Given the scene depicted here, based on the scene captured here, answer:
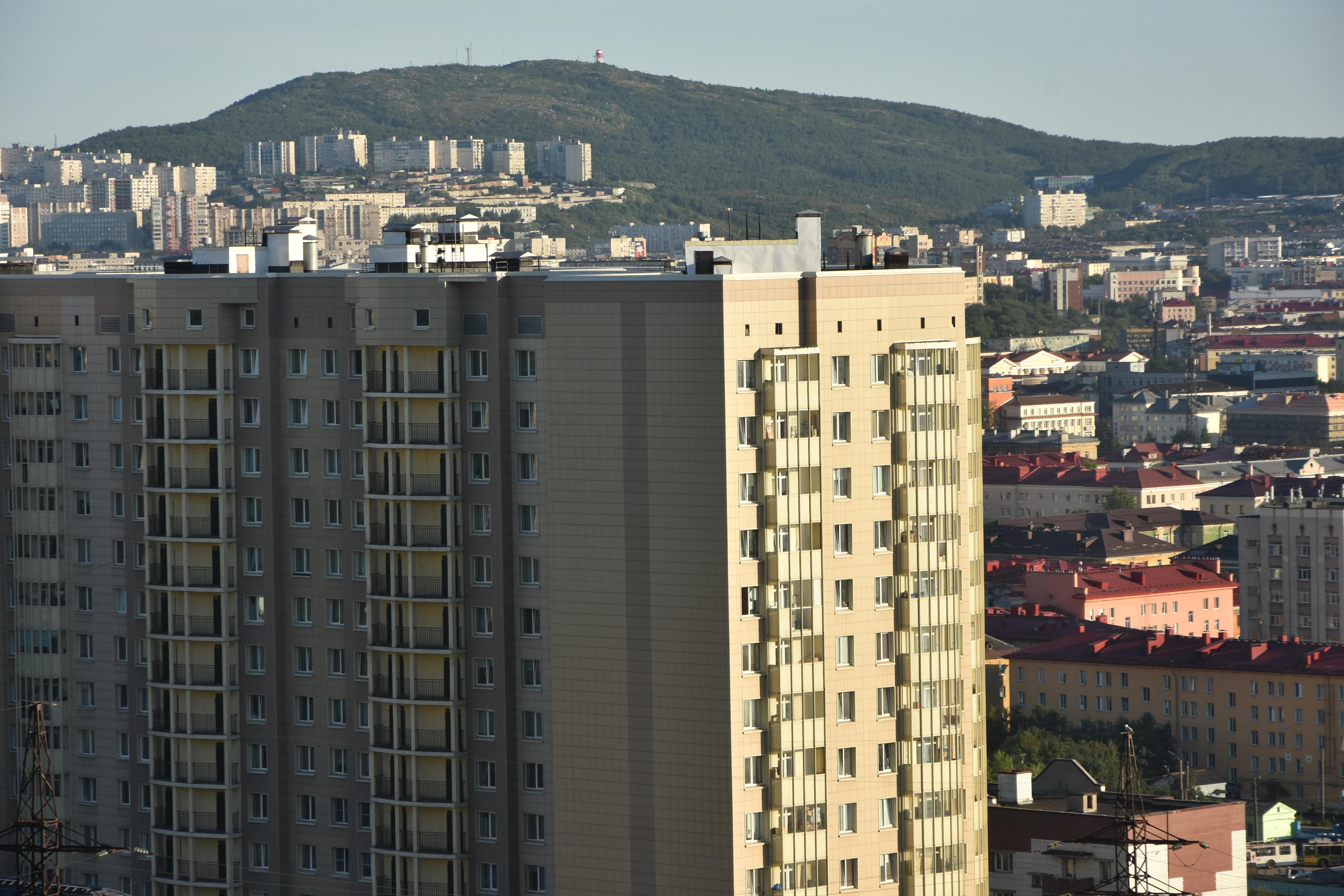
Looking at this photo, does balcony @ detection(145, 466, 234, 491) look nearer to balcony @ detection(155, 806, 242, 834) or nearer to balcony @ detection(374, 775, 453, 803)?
balcony @ detection(155, 806, 242, 834)

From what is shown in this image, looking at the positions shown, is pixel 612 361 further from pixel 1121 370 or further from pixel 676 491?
pixel 1121 370

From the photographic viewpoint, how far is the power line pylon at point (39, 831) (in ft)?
69.8

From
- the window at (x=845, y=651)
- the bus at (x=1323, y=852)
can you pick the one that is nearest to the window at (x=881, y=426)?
the window at (x=845, y=651)

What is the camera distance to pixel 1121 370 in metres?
179

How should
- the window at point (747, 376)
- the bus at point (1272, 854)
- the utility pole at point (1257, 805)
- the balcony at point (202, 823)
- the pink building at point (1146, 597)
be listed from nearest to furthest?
the window at point (747, 376) < the balcony at point (202, 823) < the bus at point (1272, 854) < the utility pole at point (1257, 805) < the pink building at point (1146, 597)

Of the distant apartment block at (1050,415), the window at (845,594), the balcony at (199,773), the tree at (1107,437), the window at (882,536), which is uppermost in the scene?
the window at (882,536)

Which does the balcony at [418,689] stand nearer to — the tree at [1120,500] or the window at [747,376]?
the window at [747,376]

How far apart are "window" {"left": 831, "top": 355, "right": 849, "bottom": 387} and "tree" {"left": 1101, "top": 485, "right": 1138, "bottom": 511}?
293 ft

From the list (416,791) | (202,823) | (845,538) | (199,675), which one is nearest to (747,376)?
(845,538)

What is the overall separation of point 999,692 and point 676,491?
135ft

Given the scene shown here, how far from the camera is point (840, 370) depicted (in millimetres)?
27938

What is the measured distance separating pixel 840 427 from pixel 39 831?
10.2 metres

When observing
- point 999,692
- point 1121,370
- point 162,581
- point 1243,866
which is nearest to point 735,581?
point 162,581

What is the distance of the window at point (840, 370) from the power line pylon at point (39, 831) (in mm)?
9476
